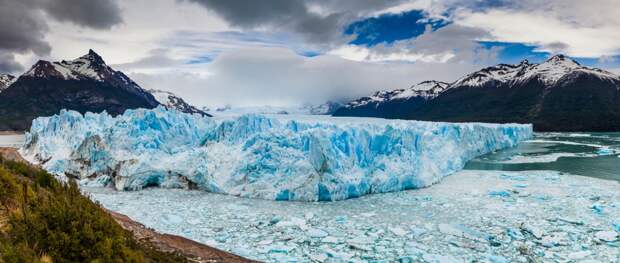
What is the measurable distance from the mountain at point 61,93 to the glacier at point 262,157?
7892 centimetres

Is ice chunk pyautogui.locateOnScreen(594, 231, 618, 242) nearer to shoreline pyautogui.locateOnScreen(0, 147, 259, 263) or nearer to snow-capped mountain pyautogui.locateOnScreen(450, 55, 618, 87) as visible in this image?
shoreline pyautogui.locateOnScreen(0, 147, 259, 263)

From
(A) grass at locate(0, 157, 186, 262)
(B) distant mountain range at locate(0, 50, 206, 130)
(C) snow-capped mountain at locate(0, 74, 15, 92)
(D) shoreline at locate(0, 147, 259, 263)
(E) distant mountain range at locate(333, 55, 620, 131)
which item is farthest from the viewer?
(C) snow-capped mountain at locate(0, 74, 15, 92)

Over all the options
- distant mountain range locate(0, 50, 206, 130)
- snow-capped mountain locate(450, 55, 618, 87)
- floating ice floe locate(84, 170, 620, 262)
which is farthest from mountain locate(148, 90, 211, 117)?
floating ice floe locate(84, 170, 620, 262)

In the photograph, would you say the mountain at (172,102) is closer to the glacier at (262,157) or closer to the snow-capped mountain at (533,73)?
the snow-capped mountain at (533,73)

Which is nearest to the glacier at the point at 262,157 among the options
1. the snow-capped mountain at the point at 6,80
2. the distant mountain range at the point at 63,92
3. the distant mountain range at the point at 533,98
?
the distant mountain range at the point at 533,98

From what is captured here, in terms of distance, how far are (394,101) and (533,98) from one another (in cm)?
6652

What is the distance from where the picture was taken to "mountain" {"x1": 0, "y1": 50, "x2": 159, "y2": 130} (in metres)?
87.4

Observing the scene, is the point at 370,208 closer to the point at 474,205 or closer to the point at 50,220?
the point at 474,205

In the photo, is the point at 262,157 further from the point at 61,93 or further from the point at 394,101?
the point at 394,101

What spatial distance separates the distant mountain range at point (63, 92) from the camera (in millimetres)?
87062

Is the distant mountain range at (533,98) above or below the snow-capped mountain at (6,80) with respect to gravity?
below

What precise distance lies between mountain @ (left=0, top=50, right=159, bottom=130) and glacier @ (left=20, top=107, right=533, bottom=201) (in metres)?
78.9

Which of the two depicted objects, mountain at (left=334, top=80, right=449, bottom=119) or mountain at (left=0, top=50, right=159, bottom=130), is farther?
mountain at (left=334, top=80, right=449, bottom=119)

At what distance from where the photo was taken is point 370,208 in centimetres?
996
